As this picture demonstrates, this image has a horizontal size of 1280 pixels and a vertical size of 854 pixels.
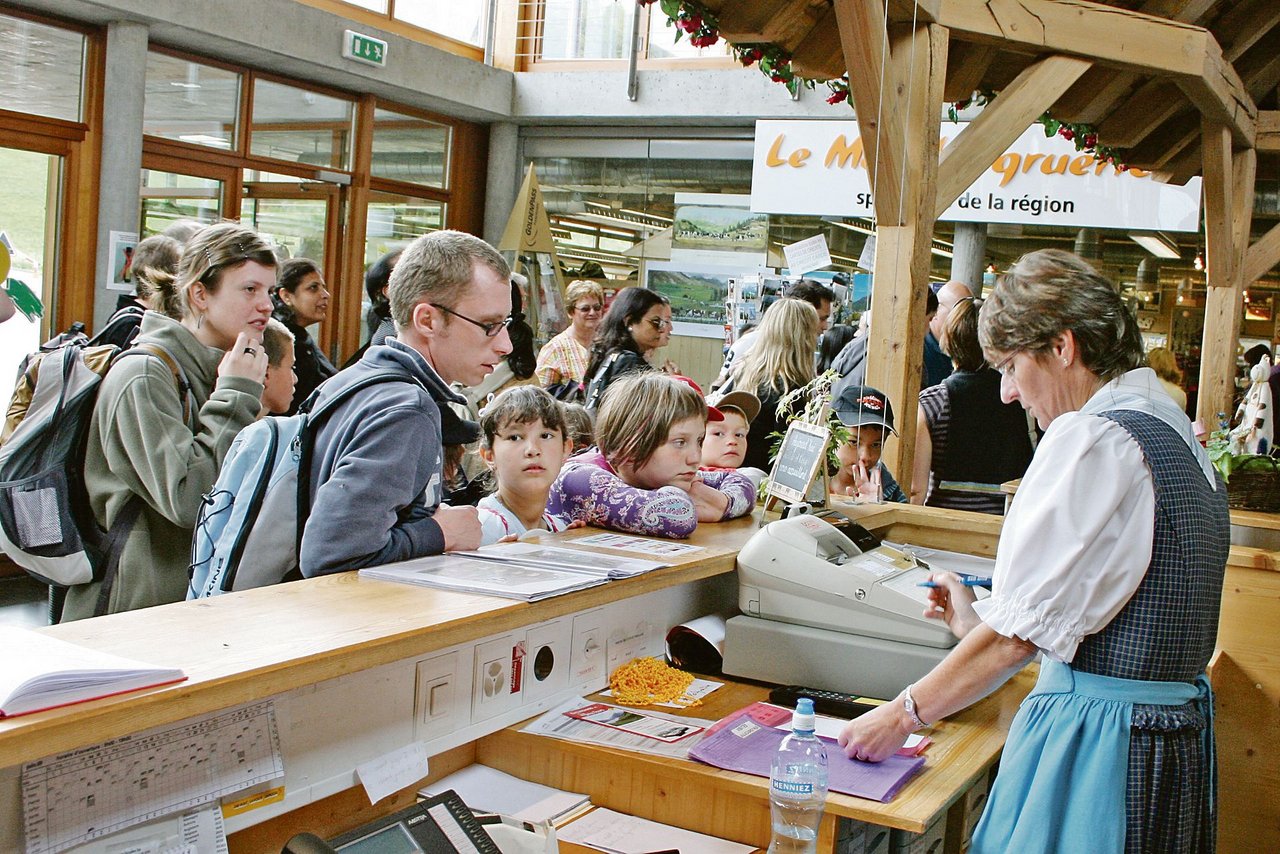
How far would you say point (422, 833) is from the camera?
1.71 metres

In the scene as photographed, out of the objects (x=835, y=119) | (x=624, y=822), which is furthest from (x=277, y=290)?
(x=835, y=119)

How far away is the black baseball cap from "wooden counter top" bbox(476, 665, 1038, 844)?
168 centimetres

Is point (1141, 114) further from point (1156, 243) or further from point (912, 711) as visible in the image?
point (912, 711)

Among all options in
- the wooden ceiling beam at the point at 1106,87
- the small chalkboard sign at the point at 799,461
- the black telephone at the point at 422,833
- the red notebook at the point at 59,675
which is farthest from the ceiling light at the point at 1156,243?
the red notebook at the point at 59,675

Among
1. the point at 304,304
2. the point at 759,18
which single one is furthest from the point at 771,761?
the point at 304,304

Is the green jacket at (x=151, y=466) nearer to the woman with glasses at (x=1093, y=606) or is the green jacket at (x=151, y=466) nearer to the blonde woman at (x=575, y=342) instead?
the woman with glasses at (x=1093, y=606)

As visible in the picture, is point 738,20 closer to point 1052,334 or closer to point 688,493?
point 688,493

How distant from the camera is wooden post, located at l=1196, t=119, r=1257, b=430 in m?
6.71

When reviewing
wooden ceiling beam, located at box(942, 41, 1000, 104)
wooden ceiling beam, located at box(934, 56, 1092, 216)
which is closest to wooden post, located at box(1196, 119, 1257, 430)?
wooden ceiling beam, located at box(942, 41, 1000, 104)

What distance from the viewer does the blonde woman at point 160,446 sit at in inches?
96.1

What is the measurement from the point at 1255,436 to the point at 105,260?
22.0ft

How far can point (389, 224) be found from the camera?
10.4 m

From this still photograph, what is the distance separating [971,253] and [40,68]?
6481 millimetres

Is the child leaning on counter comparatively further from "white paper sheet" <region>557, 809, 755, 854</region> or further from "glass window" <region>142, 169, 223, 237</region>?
"glass window" <region>142, 169, 223, 237</region>
